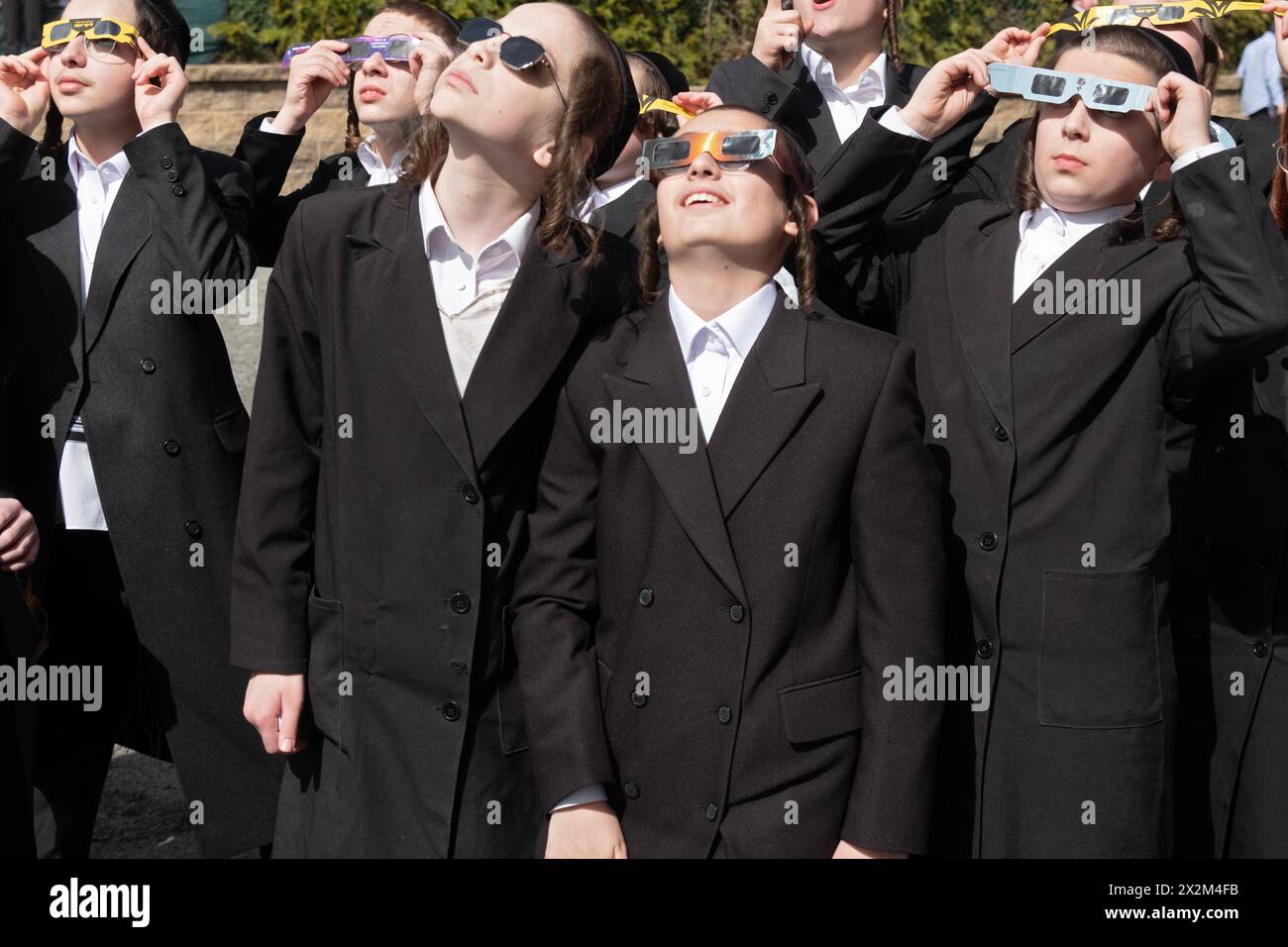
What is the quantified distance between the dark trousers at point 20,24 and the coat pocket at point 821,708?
324 inches

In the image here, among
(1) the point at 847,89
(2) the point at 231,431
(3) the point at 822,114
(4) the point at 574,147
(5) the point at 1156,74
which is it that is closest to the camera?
(4) the point at 574,147

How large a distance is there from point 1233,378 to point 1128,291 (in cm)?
51

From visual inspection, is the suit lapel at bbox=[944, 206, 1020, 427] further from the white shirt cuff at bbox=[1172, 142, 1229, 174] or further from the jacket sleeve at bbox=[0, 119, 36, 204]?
the jacket sleeve at bbox=[0, 119, 36, 204]

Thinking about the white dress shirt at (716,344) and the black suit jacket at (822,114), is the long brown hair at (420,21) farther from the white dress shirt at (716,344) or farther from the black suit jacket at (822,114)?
the white dress shirt at (716,344)

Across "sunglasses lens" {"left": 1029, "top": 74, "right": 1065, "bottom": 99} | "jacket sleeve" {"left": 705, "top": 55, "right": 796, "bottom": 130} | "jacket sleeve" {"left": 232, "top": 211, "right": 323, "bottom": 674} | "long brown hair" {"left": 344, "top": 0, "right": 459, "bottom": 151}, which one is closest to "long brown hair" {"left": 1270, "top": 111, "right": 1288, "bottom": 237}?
"sunglasses lens" {"left": 1029, "top": 74, "right": 1065, "bottom": 99}

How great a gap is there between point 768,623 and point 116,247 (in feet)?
6.66

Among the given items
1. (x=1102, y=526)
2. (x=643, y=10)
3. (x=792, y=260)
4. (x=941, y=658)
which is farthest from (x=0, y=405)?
(x=643, y=10)

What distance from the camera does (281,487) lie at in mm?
3311

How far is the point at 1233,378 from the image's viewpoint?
12.2 feet

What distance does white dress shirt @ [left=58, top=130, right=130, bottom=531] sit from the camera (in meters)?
4.00

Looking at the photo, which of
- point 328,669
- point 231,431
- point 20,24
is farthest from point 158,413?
point 20,24

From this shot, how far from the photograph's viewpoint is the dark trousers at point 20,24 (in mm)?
9617

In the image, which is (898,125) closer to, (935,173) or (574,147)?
(935,173)
